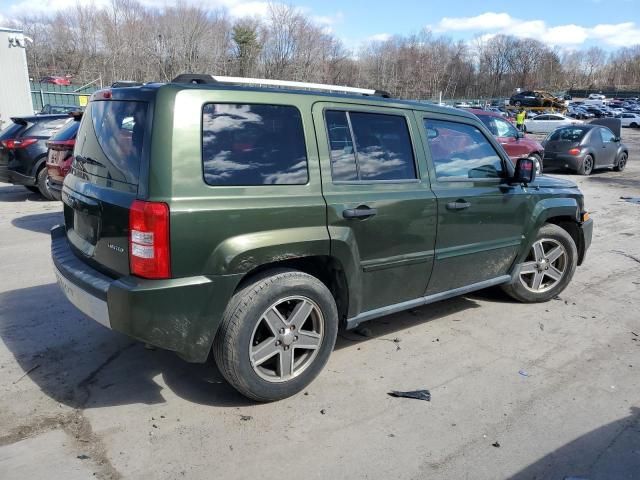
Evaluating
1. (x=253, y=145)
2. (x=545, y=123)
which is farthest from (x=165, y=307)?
(x=545, y=123)

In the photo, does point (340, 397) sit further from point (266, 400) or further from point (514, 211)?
point (514, 211)

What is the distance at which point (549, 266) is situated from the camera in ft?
17.4

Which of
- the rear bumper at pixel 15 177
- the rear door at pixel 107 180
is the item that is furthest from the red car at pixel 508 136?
the rear door at pixel 107 180

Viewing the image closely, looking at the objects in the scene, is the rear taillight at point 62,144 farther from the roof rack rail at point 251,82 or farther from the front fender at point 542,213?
the front fender at point 542,213

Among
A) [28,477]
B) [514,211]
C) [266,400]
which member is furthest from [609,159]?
[28,477]

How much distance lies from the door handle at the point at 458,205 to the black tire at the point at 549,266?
3.86ft

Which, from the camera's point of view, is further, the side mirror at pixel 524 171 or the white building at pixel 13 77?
the white building at pixel 13 77

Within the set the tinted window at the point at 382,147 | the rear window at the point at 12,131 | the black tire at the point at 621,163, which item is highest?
the tinted window at the point at 382,147

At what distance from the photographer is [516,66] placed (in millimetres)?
106125

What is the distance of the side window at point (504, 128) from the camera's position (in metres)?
13.8

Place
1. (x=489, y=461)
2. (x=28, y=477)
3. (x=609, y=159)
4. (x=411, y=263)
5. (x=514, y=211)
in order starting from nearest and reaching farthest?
(x=28, y=477) < (x=489, y=461) < (x=411, y=263) < (x=514, y=211) < (x=609, y=159)

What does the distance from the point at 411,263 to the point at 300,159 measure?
121cm

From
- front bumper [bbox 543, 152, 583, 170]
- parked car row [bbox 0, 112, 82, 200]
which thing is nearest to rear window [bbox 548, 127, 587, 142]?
front bumper [bbox 543, 152, 583, 170]

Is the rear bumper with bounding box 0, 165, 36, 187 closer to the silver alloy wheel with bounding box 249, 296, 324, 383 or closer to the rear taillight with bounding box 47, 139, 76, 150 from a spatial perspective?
the rear taillight with bounding box 47, 139, 76, 150
